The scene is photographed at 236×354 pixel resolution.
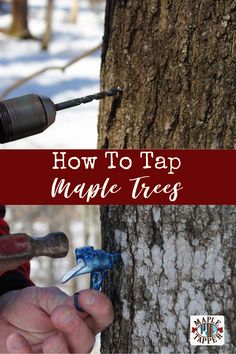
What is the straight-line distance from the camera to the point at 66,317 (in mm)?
1218

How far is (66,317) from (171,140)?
1.11 ft

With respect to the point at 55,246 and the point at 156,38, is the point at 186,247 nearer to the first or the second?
the point at 55,246

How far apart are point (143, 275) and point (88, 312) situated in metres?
0.13

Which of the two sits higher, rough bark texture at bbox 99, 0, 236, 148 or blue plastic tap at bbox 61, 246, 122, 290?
rough bark texture at bbox 99, 0, 236, 148

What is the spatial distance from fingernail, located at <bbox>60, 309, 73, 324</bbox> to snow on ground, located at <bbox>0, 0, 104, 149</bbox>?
5378mm

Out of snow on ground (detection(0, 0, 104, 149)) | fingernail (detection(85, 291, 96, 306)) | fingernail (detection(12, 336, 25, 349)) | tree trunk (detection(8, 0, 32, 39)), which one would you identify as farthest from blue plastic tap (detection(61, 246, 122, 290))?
tree trunk (detection(8, 0, 32, 39))

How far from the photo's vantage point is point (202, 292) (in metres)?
1.27

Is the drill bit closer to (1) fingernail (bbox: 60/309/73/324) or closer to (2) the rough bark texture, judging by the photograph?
(2) the rough bark texture

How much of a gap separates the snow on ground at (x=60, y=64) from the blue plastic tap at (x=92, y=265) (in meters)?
5.34

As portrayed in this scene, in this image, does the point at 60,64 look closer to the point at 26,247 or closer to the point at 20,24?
the point at 20,24

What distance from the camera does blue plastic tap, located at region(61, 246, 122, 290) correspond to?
4.00 feet

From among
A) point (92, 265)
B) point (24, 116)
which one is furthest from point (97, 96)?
point (92, 265)

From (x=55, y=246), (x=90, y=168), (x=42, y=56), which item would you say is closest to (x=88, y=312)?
(x=55, y=246)

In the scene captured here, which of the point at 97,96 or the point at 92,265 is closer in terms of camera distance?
the point at 92,265
